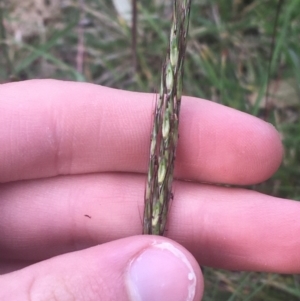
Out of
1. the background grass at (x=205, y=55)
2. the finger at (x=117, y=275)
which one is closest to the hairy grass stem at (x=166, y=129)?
the finger at (x=117, y=275)

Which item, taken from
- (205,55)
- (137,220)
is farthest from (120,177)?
(205,55)

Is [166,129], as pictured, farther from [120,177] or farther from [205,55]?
[205,55]

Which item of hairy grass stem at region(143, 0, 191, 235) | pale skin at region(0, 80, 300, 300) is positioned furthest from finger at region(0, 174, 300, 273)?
hairy grass stem at region(143, 0, 191, 235)

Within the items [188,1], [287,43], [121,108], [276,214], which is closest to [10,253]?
[121,108]

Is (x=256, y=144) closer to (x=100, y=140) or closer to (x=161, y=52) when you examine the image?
(x=100, y=140)

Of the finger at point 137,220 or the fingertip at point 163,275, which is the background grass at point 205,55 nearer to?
the finger at point 137,220

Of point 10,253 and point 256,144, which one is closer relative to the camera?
point 256,144
